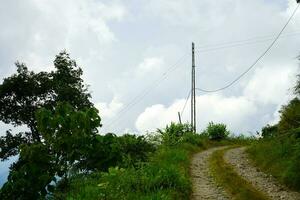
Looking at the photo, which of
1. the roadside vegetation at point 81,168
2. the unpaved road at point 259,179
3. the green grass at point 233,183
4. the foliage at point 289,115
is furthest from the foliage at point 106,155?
the foliage at point 289,115

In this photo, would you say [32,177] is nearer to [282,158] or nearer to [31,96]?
[282,158]

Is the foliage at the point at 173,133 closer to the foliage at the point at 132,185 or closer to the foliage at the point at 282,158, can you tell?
the foliage at the point at 282,158

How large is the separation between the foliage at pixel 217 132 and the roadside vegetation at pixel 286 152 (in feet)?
45.7

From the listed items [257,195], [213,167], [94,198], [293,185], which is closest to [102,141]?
[94,198]

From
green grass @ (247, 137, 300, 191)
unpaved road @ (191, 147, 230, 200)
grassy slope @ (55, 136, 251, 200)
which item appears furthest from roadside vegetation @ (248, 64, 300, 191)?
grassy slope @ (55, 136, 251, 200)

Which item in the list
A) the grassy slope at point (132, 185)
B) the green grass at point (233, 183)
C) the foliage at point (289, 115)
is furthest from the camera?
the foliage at point (289, 115)

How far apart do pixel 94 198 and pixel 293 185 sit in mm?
7592

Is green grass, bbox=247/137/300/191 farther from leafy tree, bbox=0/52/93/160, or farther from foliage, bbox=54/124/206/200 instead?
leafy tree, bbox=0/52/93/160

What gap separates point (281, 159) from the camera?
21.8 metres

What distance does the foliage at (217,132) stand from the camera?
43.3m

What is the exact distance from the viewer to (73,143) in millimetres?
16719

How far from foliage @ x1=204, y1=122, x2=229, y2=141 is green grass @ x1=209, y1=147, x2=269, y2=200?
1829cm

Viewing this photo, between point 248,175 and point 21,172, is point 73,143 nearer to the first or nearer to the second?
point 21,172

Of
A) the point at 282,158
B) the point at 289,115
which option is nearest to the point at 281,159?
the point at 282,158
